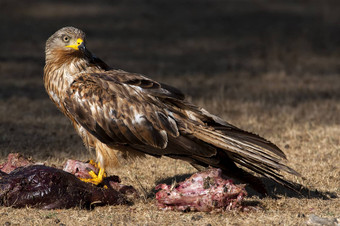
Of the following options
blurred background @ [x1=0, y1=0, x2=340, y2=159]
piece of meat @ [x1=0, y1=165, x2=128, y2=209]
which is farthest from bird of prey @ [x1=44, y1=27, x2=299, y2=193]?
blurred background @ [x1=0, y1=0, x2=340, y2=159]

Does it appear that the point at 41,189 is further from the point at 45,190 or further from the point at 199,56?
the point at 199,56

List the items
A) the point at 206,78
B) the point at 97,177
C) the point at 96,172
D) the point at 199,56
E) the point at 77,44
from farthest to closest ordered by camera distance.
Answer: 1. the point at 199,56
2. the point at 206,78
3. the point at 77,44
4. the point at 96,172
5. the point at 97,177

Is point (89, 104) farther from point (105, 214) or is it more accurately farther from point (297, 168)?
point (297, 168)

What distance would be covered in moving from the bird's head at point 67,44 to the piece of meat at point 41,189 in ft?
4.41

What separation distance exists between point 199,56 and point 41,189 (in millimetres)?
10724

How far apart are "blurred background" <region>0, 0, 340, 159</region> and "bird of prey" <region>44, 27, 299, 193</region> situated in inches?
75.5

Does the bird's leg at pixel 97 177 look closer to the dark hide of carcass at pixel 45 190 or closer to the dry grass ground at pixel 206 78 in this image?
the dark hide of carcass at pixel 45 190

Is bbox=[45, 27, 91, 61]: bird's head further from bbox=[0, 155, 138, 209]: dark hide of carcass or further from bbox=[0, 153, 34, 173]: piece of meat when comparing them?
bbox=[0, 155, 138, 209]: dark hide of carcass

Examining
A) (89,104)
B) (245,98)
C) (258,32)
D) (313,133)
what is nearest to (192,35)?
(258,32)

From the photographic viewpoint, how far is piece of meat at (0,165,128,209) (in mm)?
5922

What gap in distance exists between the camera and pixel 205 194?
235 inches

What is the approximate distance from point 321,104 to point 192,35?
7.87m

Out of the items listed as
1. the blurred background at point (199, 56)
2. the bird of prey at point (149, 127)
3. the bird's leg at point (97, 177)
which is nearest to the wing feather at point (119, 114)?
the bird of prey at point (149, 127)

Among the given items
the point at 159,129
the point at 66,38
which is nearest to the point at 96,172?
the point at 159,129
